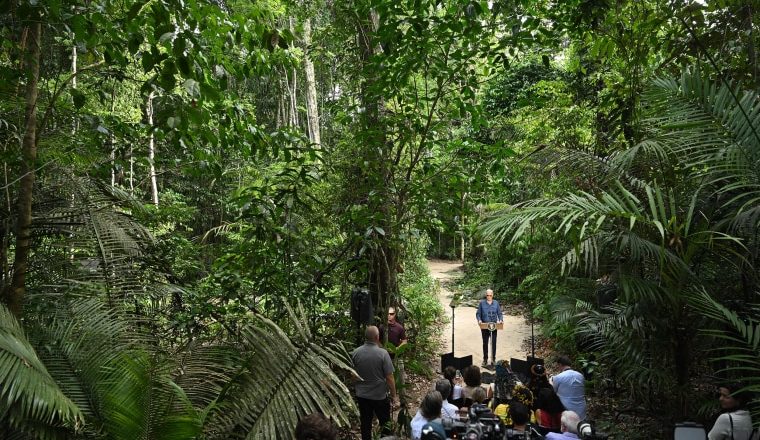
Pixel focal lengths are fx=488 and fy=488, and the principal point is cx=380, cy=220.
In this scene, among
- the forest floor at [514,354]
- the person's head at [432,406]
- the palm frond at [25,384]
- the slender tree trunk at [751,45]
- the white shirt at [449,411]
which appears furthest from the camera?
the forest floor at [514,354]

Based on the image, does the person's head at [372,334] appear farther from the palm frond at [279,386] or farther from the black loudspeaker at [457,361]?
the black loudspeaker at [457,361]

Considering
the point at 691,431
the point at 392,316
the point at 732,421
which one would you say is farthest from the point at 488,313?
the point at 691,431

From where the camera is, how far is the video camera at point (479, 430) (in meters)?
3.38

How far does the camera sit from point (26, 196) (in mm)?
2932

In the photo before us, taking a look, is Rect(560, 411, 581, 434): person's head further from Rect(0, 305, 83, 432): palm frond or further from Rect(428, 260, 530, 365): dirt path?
Rect(428, 260, 530, 365): dirt path

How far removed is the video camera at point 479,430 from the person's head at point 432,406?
104 mm

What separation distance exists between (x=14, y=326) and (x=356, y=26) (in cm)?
475

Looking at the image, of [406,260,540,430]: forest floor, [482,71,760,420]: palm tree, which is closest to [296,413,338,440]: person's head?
[482,71,760,420]: palm tree

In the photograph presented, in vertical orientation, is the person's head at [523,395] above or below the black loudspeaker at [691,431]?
below

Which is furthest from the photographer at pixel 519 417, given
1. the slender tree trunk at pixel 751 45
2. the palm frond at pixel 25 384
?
the palm frond at pixel 25 384

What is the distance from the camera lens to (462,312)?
1377 centimetres

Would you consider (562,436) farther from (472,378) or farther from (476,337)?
(476,337)

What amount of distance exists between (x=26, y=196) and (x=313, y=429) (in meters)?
2.24

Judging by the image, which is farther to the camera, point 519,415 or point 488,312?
point 488,312
